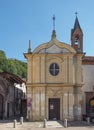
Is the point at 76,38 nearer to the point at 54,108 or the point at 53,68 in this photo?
the point at 53,68

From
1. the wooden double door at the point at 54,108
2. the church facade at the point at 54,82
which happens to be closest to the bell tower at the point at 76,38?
the church facade at the point at 54,82

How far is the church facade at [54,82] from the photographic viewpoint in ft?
139

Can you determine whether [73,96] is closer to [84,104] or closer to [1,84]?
[84,104]

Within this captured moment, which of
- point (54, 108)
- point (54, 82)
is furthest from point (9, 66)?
point (54, 108)

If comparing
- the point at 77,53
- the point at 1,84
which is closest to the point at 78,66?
the point at 77,53

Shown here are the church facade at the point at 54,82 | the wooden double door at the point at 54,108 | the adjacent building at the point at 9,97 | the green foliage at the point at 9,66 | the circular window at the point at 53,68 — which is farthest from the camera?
the green foliage at the point at 9,66

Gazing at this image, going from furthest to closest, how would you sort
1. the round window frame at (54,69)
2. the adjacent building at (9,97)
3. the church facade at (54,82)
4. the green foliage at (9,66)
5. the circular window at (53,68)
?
the green foliage at (9,66) < the adjacent building at (9,97) < the circular window at (53,68) < the round window frame at (54,69) < the church facade at (54,82)

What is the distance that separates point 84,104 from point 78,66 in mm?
5798

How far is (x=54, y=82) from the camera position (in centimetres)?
4316

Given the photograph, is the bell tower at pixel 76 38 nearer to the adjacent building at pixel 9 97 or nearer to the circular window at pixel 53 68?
the circular window at pixel 53 68

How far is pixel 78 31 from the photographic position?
164 ft

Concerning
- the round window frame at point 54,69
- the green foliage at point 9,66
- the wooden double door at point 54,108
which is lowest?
the wooden double door at point 54,108

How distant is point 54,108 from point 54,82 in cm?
332

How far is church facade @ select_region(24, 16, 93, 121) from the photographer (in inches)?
1665
